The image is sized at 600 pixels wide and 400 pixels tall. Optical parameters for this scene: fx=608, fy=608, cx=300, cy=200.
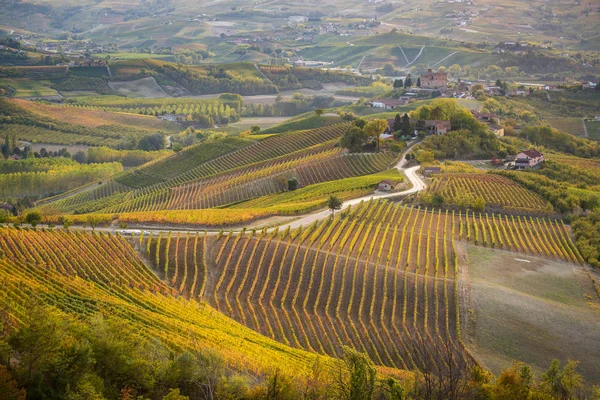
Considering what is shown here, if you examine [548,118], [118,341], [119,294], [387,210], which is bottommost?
[548,118]

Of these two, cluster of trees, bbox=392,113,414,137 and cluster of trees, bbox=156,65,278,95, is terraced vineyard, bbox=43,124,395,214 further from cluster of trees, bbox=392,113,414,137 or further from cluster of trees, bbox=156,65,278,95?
cluster of trees, bbox=156,65,278,95

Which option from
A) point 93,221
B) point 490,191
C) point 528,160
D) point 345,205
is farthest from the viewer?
point 528,160

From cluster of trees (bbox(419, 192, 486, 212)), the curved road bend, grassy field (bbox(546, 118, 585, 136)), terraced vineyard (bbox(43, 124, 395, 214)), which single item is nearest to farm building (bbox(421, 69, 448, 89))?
grassy field (bbox(546, 118, 585, 136))

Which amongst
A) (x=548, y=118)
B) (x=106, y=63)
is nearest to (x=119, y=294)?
(x=548, y=118)

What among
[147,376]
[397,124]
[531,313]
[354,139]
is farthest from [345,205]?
[147,376]

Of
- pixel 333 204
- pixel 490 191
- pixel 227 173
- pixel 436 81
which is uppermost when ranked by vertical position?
pixel 333 204

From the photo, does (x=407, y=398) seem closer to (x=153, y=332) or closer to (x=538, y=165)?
(x=153, y=332)

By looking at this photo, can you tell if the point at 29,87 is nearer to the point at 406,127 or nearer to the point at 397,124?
the point at 397,124

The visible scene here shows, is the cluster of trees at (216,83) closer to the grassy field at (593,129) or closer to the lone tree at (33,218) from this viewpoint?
the grassy field at (593,129)
